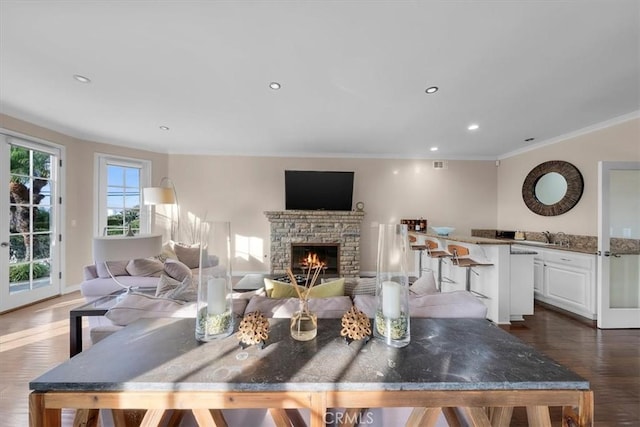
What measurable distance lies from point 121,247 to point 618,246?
17.1 ft

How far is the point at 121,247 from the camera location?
169 cm

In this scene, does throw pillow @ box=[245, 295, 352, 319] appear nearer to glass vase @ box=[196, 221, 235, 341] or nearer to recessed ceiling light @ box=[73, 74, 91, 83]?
glass vase @ box=[196, 221, 235, 341]

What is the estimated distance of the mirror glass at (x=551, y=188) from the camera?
401 centimetres

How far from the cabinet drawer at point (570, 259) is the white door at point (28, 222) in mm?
7420

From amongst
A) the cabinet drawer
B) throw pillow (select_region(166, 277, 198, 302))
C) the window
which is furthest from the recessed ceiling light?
the cabinet drawer

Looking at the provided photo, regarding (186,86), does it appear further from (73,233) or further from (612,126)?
(612,126)

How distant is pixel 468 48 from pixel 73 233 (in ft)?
19.3

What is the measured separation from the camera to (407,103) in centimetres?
288


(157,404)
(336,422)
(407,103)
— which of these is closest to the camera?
(157,404)

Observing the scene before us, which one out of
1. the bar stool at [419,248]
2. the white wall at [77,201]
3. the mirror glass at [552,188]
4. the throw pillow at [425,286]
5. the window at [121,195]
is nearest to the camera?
the throw pillow at [425,286]

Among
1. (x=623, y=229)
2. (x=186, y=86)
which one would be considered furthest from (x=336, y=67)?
(x=623, y=229)

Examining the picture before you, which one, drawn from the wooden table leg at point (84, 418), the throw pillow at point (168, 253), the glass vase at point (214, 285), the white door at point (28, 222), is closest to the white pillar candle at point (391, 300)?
the glass vase at point (214, 285)

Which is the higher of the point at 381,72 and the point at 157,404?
the point at 381,72

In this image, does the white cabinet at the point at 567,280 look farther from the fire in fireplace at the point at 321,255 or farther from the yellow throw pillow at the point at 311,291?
the yellow throw pillow at the point at 311,291
